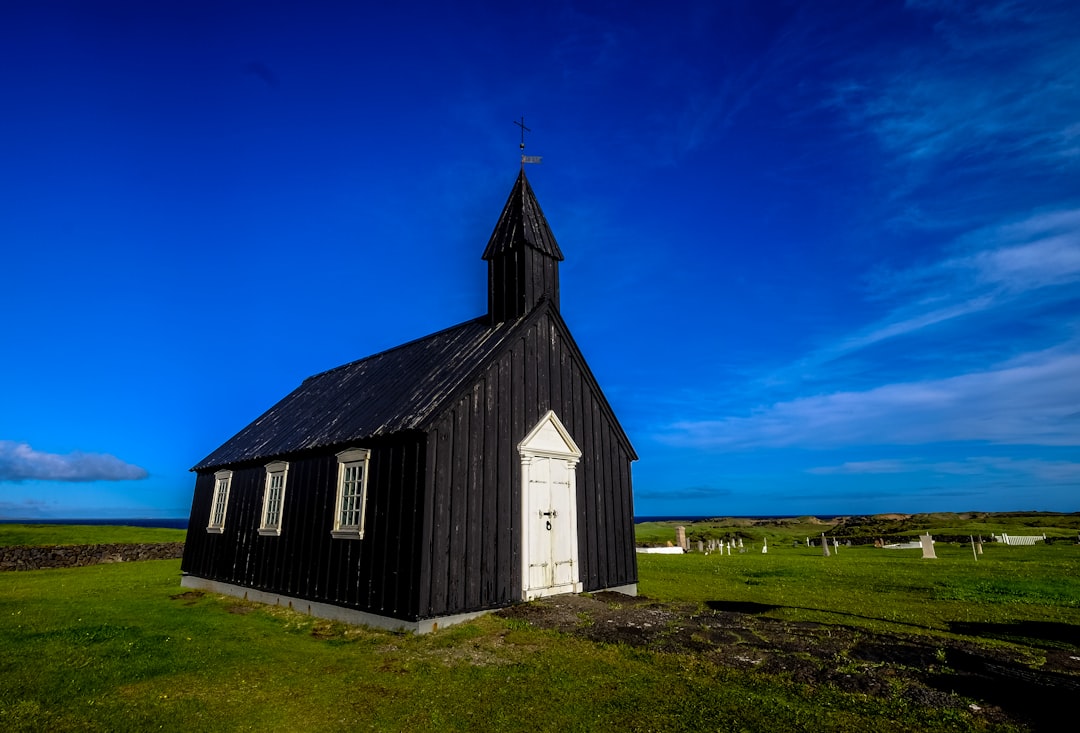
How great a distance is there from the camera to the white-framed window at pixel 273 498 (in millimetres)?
16078

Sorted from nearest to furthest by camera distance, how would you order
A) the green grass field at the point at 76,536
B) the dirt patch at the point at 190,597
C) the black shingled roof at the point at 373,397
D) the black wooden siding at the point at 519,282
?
the black shingled roof at the point at 373,397
the black wooden siding at the point at 519,282
the dirt patch at the point at 190,597
the green grass field at the point at 76,536

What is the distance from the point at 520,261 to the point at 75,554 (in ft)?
97.2

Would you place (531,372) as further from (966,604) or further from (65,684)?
(966,604)

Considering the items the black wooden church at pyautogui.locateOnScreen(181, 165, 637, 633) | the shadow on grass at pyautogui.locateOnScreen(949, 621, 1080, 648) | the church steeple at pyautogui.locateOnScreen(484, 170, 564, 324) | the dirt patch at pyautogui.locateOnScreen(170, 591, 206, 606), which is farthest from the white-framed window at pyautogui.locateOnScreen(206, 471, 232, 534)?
the shadow on grass at pyautogui.locateOnScreen(949, 621, 1080, 648)

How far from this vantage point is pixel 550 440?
46.5 feet

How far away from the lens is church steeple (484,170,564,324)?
15898 mm

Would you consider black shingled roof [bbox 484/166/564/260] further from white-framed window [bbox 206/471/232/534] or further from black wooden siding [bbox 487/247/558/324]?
white-framed window [bbox 206/471/232/534]

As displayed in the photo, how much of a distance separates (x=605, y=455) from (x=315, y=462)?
7.83 m

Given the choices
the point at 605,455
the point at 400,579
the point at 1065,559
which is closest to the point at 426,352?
the point at 605,455

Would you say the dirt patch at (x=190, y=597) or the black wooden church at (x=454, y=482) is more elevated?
the black wooden church at (x=454, y=482)

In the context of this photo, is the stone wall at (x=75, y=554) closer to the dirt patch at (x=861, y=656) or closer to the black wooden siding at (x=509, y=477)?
the black wooden siding at (x=509, y=477)

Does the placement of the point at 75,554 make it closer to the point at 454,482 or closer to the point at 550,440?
the point at 454,482

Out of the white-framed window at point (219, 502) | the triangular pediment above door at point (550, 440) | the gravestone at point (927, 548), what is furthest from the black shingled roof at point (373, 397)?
the gravestone at point (927, 548)

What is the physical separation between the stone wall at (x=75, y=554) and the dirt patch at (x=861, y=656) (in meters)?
29.2
